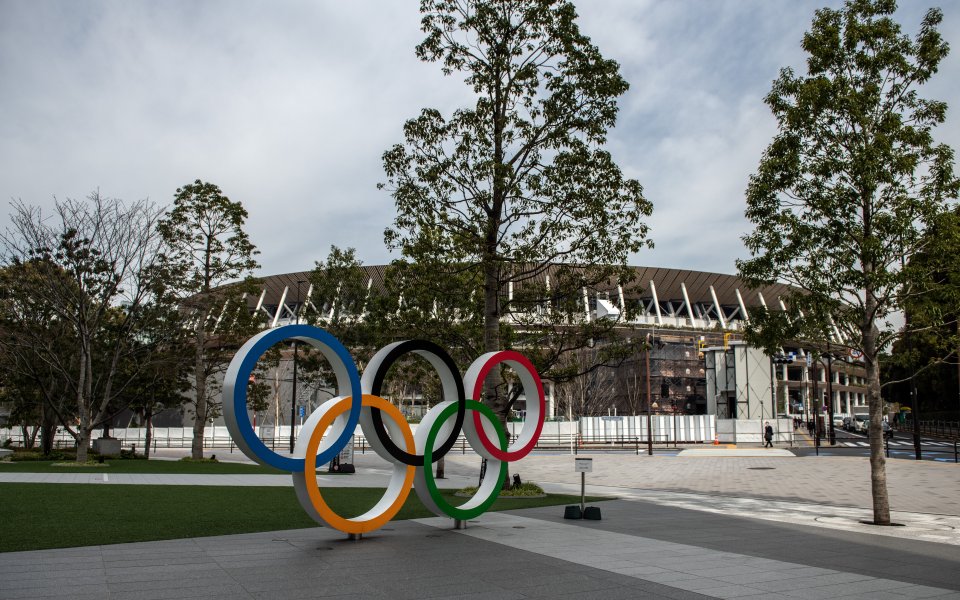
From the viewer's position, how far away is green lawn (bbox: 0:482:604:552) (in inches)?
391

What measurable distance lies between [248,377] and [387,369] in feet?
8.16

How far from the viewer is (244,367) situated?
869cm

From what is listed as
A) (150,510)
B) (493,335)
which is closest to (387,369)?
(150,510)

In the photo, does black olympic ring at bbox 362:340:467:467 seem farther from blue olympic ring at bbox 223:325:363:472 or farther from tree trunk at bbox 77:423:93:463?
tree trunk at bbox 77:423:93:463

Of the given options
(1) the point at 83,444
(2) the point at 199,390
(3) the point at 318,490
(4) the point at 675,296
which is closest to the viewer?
(3) the point at 318,490

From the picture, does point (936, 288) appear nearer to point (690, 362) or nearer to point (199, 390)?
point (199, 390)

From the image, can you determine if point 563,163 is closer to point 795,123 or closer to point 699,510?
point 795,123

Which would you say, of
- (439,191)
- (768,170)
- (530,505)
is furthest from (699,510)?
(439,191)

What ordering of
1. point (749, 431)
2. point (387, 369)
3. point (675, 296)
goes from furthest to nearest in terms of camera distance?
point (675, 296)
point (749, 431)
point (387, 369)

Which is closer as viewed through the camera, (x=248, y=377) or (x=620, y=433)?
(x=248, y=377)

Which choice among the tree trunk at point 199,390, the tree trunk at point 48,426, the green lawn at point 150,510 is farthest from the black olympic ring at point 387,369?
the tree trunk at point 48,426

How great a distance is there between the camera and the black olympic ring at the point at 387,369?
10578 mm

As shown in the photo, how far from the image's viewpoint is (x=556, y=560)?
8758 millimetres

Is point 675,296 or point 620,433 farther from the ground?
point 675,296
